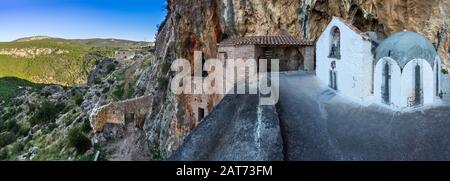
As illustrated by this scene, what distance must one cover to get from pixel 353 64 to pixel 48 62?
126810 mm

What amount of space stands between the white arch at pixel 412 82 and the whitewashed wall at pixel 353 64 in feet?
4.10

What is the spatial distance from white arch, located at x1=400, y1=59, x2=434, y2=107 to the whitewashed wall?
49.3 inches

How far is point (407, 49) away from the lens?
11.2m

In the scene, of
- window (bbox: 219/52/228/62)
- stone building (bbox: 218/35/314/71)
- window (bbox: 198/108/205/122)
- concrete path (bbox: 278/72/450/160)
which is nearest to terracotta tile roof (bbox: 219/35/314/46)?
stone building (bbox: 218/35/314/71)

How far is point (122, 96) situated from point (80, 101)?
835cm

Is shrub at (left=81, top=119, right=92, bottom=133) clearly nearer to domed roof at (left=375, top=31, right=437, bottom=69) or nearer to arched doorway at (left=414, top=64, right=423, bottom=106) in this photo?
domed roof at (left=375, top=31, right=437, bottom=69)

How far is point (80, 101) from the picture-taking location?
52.2 metres

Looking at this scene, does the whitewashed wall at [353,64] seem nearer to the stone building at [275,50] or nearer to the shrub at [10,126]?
the stone building at [275,50]

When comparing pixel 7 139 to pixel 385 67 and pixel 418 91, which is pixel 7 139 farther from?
pixel 418 91

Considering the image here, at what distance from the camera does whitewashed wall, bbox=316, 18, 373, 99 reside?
40.0 ft

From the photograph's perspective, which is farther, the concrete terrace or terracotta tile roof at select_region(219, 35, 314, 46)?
terracotta tile roof at select_region(219, 35, 314, 46)

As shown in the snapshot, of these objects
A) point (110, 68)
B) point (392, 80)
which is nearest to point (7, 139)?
point (110, 68)

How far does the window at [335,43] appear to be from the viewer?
13.8 m
